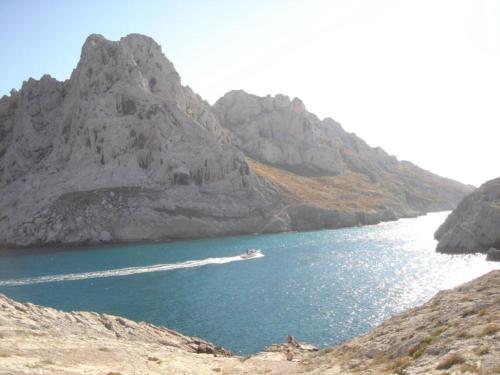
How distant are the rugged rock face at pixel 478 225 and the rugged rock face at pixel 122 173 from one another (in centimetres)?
8516

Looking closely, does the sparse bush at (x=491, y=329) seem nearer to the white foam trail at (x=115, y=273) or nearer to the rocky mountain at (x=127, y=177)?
the white foam trail at (x=115, y=273)

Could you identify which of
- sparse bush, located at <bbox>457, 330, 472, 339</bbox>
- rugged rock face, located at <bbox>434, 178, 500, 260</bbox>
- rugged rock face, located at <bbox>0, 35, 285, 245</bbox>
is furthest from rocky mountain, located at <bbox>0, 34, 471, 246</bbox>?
sparse bush, located at <bbox>457, 330, 472, 339</bbox>

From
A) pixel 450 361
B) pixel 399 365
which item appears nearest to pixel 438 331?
pixel 399 365

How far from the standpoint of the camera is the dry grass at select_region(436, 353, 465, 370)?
1714cm

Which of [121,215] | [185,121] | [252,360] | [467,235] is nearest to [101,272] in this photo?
[121,215]

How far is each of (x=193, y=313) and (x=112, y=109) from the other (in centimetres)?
13637

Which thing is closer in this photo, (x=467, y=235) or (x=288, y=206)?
(x=467, y=235)

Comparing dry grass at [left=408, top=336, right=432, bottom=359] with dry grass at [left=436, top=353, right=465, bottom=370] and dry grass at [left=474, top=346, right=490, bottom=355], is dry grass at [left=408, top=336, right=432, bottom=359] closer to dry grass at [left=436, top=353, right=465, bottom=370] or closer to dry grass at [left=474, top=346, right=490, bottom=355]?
dry grass at [left=436, top=353, right=465, bottom=370]

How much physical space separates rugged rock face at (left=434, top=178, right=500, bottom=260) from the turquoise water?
17.6 feet

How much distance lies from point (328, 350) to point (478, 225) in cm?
8381

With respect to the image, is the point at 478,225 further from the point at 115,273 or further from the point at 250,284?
the point at 115,273

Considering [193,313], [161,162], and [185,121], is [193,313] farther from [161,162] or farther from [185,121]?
[185,121]

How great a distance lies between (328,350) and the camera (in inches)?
1225

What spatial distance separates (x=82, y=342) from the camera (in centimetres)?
3092
